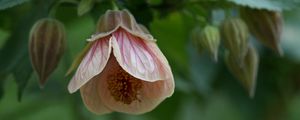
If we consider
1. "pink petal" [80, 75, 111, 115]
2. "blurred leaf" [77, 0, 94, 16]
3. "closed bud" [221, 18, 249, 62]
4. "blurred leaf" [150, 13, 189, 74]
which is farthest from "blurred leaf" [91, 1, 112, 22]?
"blurred leaf" [150, 13, 189, 74]

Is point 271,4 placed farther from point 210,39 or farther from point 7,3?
point 7,3

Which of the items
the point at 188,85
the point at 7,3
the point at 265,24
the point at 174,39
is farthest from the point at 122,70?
the point at 188,85

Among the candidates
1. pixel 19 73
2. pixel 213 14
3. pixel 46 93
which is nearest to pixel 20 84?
pixel 19 73

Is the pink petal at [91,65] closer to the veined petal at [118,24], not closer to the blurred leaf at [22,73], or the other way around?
the veined petal at [118,24]

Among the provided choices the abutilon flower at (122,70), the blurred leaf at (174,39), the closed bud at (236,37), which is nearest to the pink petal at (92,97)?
the abutilon flower at (122,70)

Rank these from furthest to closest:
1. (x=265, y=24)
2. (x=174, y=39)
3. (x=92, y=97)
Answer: (x=174, y=39), (x=265, y=24), (x=92, y=97)

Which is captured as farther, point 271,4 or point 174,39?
point 174,39

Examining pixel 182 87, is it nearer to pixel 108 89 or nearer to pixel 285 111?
pixel 285 111
